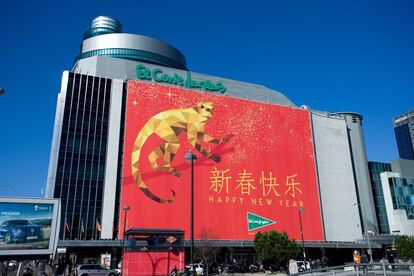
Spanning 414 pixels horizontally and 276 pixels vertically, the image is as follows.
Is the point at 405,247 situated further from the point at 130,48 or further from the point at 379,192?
the point at 130,48

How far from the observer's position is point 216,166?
5794 centimetres

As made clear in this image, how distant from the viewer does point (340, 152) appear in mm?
71812

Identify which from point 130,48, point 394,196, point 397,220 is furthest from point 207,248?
point 130,48

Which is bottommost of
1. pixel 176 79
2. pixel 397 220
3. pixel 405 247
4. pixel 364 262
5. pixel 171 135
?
pixel 364 262

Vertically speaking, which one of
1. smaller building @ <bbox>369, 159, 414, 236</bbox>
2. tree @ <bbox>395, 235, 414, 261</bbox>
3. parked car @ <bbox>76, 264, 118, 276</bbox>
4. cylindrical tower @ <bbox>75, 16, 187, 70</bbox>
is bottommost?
parked car @ <bbox>76, 264, 118, 276</bbox>

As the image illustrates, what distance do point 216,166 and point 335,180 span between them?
24193 mm

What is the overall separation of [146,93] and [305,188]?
99.0 feet

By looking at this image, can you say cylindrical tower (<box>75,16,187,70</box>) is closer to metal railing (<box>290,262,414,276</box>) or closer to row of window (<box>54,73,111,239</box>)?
row of window (<box>54,73,111,239</box>)

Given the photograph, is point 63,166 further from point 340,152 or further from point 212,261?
point 340,152

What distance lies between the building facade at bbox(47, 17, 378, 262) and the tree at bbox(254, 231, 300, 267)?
9425 millimetres

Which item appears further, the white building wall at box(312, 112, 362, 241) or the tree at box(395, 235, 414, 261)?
the white building wall at box(312, 112, 362, 241)

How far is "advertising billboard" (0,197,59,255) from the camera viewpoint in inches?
1096

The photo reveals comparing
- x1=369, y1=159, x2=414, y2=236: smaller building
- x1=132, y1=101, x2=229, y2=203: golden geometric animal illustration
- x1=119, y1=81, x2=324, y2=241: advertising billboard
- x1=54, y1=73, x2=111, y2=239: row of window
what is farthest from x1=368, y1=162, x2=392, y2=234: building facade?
x1=54, y1=73, x2=111, y2=239: row of window

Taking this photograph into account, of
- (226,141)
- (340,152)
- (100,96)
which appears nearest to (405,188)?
(340,152)
